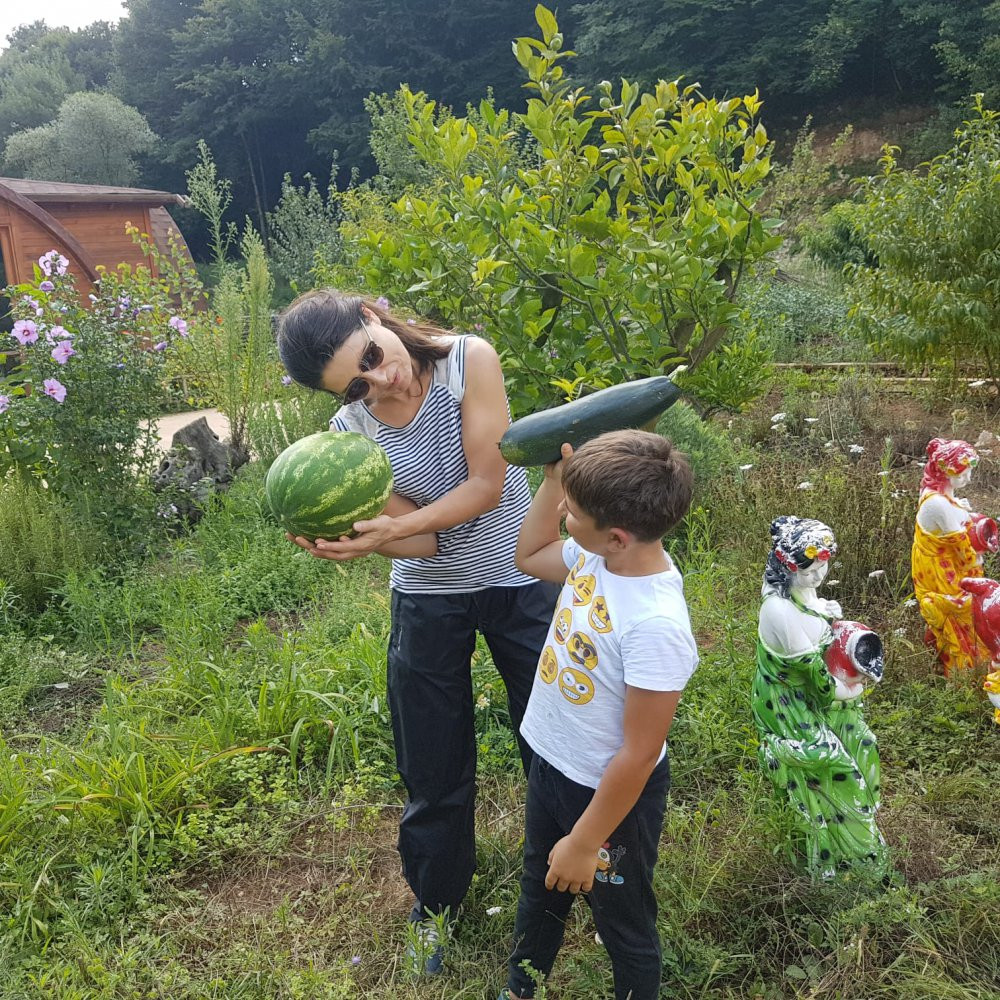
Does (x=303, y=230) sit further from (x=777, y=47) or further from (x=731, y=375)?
(x=777, y=47)

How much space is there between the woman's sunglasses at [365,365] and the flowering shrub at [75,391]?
3.87 metres

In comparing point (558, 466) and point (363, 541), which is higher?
point (558, 466)

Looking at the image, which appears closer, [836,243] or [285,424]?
[285,424]

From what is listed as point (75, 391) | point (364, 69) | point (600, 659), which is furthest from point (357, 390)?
point (364, 69)

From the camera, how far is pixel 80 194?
1399cm

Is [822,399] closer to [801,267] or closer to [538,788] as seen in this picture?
[538,788]

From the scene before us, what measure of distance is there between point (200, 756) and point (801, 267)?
51.5ft

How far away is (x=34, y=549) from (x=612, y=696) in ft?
14.2

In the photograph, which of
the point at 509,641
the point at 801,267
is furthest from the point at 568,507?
the point at 801,267

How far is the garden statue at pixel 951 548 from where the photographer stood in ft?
10.3

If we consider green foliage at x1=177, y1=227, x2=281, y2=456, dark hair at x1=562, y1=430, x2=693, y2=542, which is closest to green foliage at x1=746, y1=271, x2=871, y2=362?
green foliage at x1=177, y1=227, x2=281, y2=456

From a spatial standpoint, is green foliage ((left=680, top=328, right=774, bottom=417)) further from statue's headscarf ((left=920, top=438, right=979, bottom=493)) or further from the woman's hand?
the woman's hand

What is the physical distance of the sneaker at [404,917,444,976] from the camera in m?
2.25

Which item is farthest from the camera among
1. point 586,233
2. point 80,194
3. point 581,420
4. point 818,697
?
point 80,194
